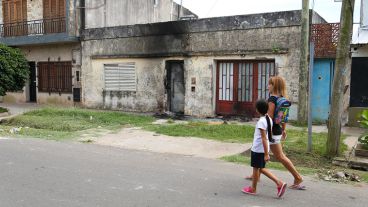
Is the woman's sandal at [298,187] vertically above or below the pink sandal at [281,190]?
below

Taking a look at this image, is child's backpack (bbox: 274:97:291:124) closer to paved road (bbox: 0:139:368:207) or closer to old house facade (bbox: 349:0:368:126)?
paved road (bbox: 0:139:368:207)

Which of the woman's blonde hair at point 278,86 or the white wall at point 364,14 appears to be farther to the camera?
the white wall at point 364,14

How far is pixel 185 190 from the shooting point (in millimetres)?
5871

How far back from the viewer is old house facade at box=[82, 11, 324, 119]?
43.4 feet

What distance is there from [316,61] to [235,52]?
106 inches

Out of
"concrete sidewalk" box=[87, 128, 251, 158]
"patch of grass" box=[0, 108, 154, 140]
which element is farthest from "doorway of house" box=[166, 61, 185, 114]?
"concrete sidewalk" box=[87, 128, 251, 158]

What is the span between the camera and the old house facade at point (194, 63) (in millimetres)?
13219

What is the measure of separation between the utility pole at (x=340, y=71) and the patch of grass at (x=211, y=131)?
2737mm

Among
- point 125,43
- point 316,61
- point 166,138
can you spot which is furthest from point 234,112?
point 125,43

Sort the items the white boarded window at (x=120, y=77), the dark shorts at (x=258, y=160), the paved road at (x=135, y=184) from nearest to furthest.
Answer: the paved road at (x=135, y=184)
the dark shorts at (x=258, y=160)
the white boarded window at (x=120, y=77)

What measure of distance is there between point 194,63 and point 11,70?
7212 mm

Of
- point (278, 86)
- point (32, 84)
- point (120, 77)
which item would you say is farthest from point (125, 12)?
point (278, 86)

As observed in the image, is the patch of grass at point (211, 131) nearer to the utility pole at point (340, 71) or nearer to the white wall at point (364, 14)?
the utility pole at point (340, 71)

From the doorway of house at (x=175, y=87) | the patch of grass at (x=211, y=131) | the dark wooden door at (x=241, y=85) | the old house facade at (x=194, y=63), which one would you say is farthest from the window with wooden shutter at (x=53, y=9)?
the patch of grass at (x=211, y=131)
